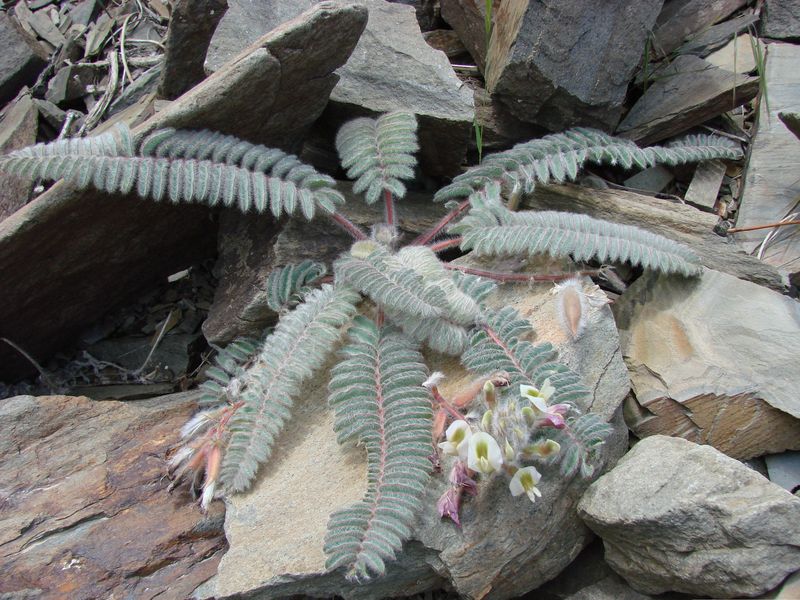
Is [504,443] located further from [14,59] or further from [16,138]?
[14,59]

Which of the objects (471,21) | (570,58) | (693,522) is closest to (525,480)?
(693,522)

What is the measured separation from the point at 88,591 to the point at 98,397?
1.05 m

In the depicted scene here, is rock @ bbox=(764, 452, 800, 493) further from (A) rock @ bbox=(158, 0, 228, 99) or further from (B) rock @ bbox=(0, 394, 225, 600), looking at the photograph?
(A) rock @ bbox=(158, 0, 228, 99)

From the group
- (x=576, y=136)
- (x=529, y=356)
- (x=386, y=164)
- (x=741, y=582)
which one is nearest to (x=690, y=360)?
(x=529, y=356)

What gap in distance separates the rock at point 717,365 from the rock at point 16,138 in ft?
7.77

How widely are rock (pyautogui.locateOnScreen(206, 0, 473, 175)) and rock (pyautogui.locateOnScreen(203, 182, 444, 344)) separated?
0.28m

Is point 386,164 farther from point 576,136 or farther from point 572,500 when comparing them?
point 572,500

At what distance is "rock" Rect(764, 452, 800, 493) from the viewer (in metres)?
2.29

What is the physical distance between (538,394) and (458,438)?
246 mm

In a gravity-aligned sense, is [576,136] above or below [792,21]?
below

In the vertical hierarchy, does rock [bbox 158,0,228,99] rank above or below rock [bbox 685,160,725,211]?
above

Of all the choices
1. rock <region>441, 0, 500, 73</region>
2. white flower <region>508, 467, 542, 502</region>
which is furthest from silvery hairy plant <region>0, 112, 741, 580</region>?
rock <region>441, 0, 500, 73</region>

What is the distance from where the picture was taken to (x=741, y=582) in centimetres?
179

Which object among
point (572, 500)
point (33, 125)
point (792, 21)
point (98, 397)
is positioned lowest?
point (98, 397)
